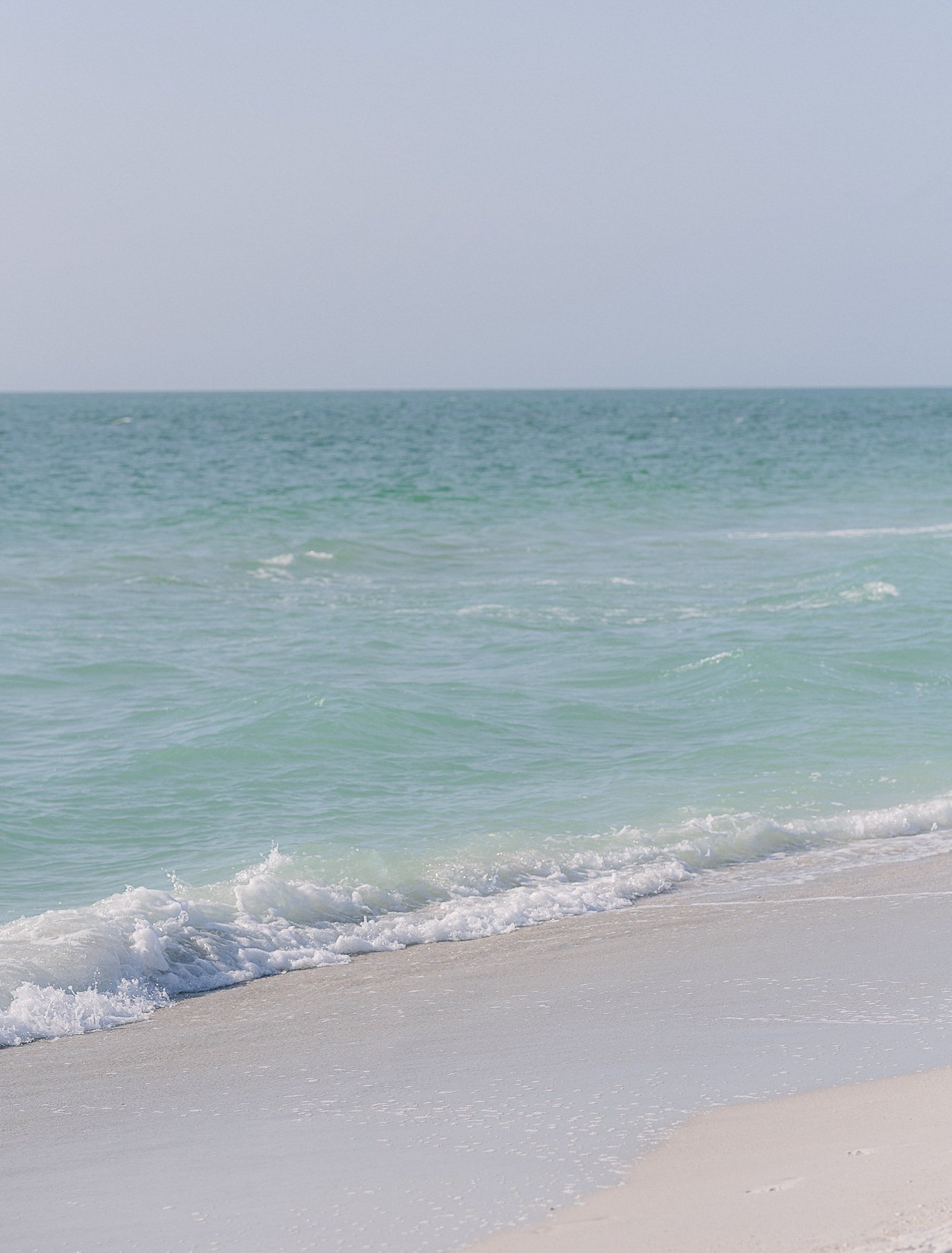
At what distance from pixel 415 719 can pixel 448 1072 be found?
19.0ft

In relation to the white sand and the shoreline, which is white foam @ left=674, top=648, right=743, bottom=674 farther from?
the white sand

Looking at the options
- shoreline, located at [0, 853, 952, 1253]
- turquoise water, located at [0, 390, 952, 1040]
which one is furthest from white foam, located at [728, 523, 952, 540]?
shoreline, located at [0, 853, 952, 1253]

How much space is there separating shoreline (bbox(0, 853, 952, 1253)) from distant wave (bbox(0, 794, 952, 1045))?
174mm

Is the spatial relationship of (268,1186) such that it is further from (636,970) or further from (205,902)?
(205,902)

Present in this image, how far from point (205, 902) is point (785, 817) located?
370 centimetres

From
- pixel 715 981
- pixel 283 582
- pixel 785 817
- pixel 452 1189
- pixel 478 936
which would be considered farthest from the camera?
pixel 283 582

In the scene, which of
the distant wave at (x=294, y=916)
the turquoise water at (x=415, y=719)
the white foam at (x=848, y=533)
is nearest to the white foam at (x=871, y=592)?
A: the turquoise water at (x=415, y=719)

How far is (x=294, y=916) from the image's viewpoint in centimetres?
689

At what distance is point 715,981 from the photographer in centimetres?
575

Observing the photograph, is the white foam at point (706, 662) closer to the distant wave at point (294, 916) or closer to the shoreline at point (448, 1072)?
the distant wave at point (294, 916)

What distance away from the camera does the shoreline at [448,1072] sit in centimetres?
385

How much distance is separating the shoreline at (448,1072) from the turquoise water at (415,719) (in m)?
0.59

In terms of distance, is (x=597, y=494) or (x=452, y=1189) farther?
(x=597, y=494)

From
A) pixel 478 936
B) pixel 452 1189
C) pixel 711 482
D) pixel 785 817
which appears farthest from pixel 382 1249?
pixel 711 482
